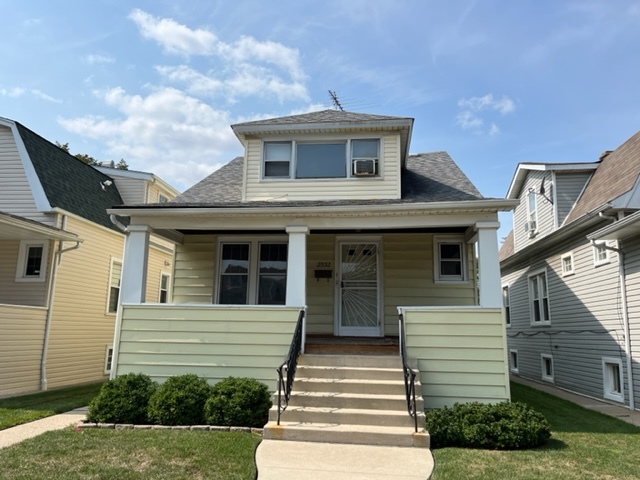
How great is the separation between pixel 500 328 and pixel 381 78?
6112mm

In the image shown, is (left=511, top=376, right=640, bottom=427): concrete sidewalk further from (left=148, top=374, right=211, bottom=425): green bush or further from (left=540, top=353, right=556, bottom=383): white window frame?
(left=148, top=374, right=211, bottom=425): green bush

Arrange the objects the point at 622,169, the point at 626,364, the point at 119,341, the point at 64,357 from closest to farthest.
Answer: the point at 119,341, the point at 626,364, the point at 622,169, the point at 64,357

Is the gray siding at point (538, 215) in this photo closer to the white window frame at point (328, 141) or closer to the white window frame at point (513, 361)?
the white window frame at point (513, 361)

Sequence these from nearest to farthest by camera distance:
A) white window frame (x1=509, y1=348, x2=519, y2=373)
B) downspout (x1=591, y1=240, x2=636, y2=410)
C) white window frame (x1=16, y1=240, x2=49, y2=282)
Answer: downspout (x1=591, y1=240, x2=636, y2=410)
white window frame (x1=16, y1=240, x2=49, y2=282)
white window frame (x1=509, y1=348, x2=519, y2=373)

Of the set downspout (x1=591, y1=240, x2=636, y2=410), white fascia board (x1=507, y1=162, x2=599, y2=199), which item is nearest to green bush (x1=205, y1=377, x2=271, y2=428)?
downspout (x1=591, y1=240, x2=636, y2=410)

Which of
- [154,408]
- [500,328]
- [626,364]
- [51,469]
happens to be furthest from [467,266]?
[51,469]

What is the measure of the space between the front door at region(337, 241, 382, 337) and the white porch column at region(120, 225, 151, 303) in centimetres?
409

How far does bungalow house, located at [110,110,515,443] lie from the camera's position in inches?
287

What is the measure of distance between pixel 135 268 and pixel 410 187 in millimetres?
5866

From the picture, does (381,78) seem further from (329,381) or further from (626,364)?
(626,364)

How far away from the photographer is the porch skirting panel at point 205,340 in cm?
773

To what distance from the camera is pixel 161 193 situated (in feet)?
56.3

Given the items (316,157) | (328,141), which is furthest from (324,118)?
(316,157)

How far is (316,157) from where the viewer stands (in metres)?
9.74
